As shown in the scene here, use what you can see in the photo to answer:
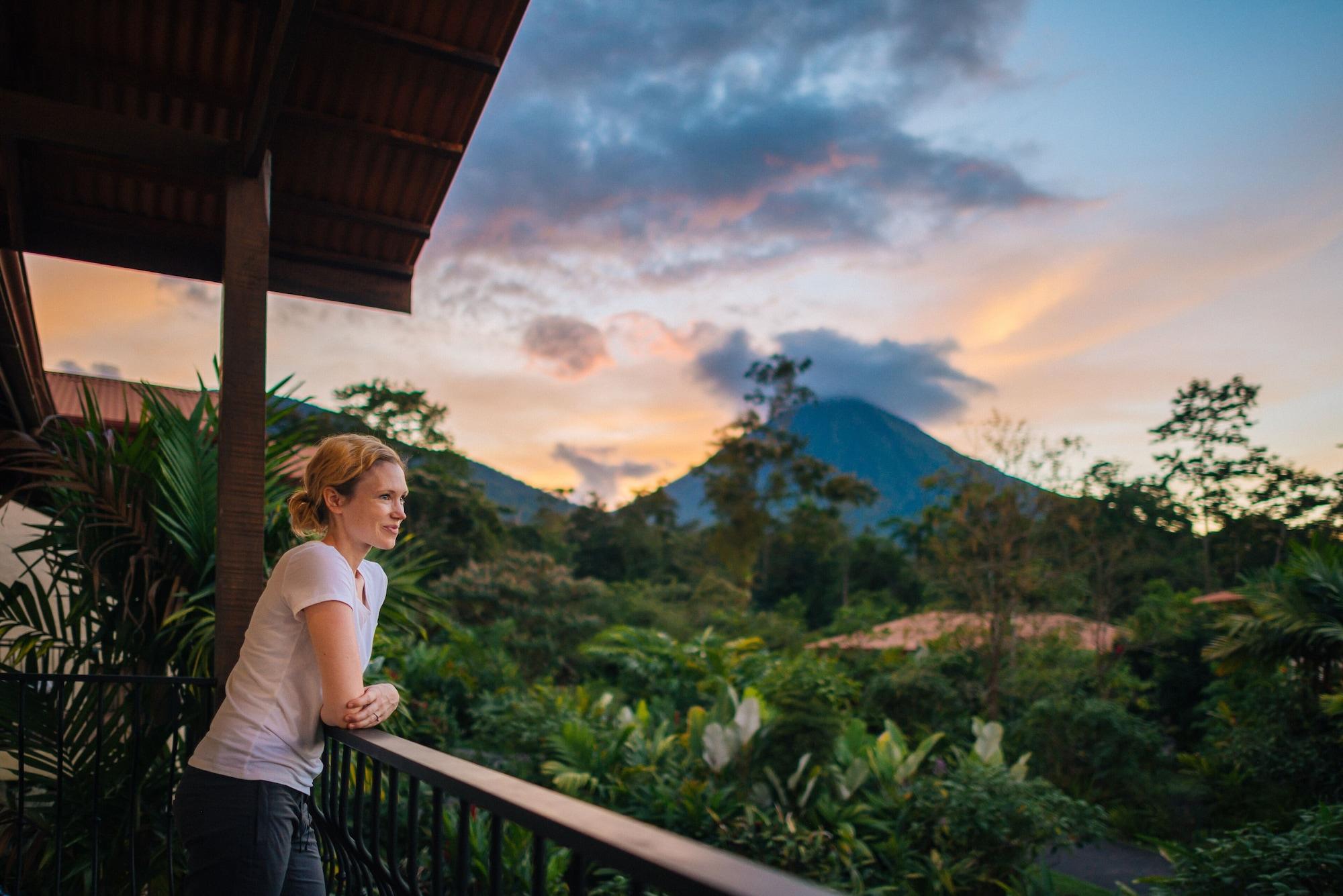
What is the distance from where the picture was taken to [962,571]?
497 inches

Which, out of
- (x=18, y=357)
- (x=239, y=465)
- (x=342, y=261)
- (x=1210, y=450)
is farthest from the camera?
(x=1210, y=450)

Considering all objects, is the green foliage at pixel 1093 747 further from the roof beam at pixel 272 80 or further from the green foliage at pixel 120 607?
the roof beam at pixel 272 80

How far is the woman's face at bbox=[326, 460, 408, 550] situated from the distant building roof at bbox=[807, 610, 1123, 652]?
11857 mm

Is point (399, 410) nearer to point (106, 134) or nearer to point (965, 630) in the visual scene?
point (965, 630)

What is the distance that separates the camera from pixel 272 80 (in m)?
2.48

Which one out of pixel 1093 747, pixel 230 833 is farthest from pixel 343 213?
pixel 1093 747

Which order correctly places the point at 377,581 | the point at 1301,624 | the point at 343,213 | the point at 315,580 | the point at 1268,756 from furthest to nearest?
1. the point at 1268,756
2. the point at 1301,624
3. the point at 343,213
4. the point at 377,581
5. the point at 315,580

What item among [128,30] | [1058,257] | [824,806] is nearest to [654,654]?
[824,806]

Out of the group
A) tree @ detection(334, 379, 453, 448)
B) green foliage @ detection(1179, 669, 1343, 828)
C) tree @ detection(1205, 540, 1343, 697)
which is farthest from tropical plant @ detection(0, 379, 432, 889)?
tree @ detection(334, 379, 453, 448)

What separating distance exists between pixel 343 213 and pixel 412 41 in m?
1.00

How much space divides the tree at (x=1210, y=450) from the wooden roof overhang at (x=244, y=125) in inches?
1154

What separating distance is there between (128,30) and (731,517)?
29666 millimetres

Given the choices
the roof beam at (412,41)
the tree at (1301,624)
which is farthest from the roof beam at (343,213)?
the tree at (1301,624)

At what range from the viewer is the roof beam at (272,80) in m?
2.27
